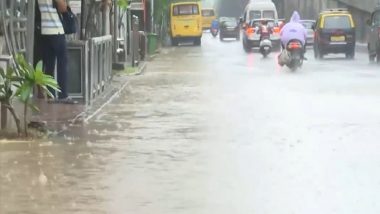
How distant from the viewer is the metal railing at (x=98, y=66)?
14852 millimetres

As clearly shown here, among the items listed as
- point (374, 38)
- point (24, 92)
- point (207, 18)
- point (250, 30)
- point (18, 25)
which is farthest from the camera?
point (207, 18)

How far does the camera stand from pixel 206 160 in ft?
30.9

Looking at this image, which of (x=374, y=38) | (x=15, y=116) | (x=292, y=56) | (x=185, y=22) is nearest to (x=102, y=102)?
(x=15, y=116)

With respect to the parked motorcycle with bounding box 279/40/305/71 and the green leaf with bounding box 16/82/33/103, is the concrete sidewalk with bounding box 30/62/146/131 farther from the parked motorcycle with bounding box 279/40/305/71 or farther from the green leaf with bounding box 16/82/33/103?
the parked motorcycle with bounding box 279/40/305/71

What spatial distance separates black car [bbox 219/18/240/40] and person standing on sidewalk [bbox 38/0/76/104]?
193 ft

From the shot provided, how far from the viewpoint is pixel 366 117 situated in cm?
1358

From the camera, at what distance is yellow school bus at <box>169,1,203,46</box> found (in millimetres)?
57000

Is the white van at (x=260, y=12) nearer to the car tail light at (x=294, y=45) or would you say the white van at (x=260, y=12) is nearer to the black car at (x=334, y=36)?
the black car at (x=334, y=36)

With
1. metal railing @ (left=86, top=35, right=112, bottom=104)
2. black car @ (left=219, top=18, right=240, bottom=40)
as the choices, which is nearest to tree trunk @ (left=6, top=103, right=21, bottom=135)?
metal railing @ (left=86, top=35, right=112, bottom=104)

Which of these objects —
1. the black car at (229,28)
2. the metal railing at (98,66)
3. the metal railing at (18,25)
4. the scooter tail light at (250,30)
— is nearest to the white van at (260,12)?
the scooter tail light at (250,30)

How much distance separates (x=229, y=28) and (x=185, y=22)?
15327 millimetres

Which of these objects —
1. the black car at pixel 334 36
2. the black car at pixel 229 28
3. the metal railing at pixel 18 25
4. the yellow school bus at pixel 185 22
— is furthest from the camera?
the black car at pixel 229 28

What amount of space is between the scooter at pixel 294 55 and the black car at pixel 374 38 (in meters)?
5.80

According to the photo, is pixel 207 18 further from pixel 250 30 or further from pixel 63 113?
pixel 63 113
